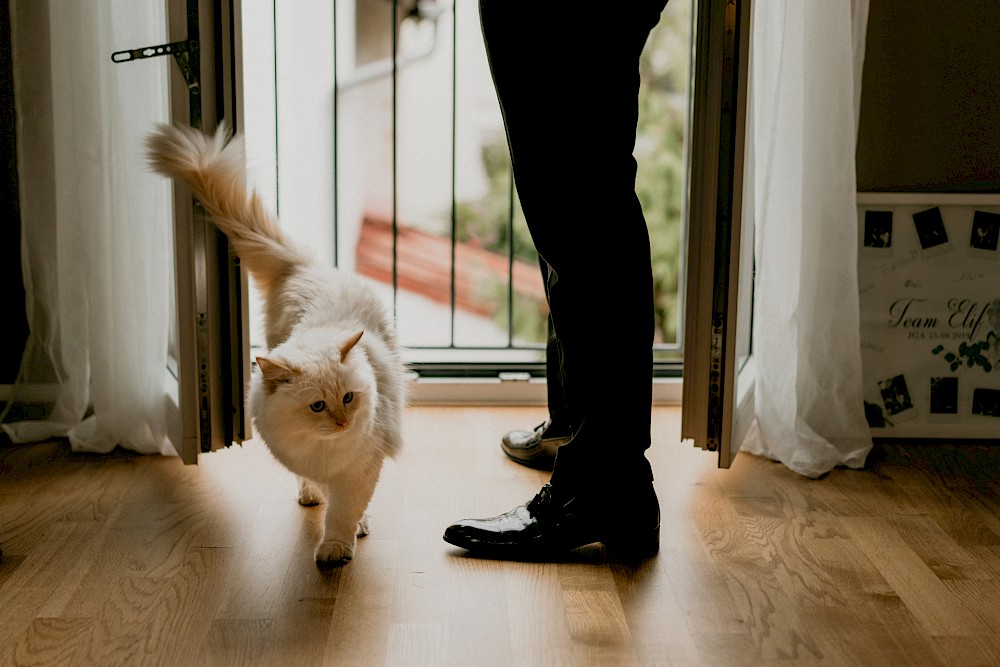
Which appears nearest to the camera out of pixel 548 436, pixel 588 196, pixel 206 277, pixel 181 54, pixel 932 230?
pixel 588 196

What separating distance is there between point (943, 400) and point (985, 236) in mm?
363

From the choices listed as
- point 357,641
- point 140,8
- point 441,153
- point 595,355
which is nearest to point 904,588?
point 595,355

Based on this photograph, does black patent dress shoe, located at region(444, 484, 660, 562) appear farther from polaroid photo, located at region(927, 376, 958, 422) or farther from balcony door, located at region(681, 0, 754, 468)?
polaroid photo, located at region(927, 376, 958, 422)

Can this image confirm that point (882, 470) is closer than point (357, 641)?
No

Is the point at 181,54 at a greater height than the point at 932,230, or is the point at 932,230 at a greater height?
the point at 181,54

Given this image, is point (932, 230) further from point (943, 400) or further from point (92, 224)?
point (92, 224)

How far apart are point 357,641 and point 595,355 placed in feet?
1.66

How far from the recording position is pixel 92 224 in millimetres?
1886

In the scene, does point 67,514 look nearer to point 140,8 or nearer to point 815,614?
point 140,8

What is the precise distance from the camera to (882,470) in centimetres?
189

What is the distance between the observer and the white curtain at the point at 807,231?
181 cm

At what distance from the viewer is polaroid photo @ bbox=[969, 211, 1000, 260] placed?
202 centimetres

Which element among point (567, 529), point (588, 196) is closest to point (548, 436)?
point (567, 529)

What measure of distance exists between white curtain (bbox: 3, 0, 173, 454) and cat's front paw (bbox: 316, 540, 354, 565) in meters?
0.67
